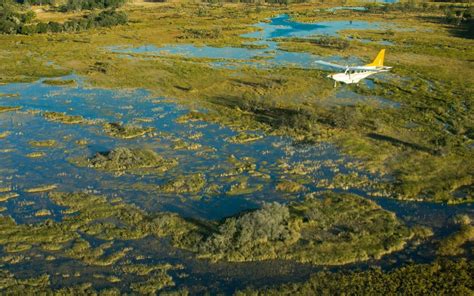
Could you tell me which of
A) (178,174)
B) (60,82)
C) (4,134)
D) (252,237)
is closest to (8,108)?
(4,134)

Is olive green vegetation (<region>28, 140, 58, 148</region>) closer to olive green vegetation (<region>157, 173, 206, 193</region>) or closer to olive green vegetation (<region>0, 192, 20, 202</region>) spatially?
olive green vegetation (<region>0, 192, 20, 202</region>)

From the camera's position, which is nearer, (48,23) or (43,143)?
(43,143)

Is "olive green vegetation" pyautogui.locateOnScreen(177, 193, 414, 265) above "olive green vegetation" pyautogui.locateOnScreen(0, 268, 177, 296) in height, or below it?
above

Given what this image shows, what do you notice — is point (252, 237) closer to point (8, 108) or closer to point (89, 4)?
point (8, 108)

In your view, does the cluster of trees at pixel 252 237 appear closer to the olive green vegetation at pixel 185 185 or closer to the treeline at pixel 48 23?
the olive green vegetation at pixel 185 185

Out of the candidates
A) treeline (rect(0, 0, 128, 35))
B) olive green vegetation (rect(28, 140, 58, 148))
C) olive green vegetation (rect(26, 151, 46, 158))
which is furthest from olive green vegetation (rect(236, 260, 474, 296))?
treeline (rect(0, 0, 128, 35))

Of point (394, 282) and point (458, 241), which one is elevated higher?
point (458, 241)
